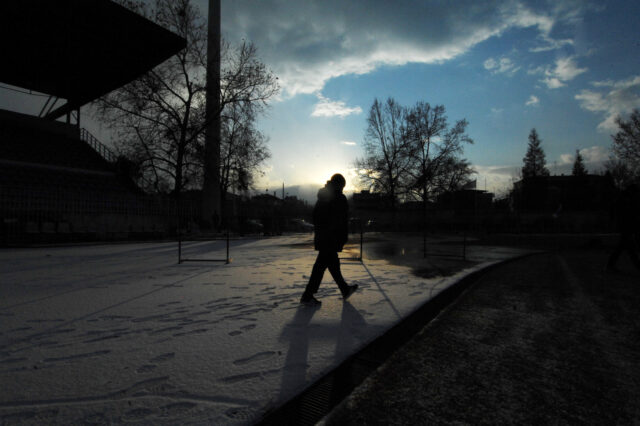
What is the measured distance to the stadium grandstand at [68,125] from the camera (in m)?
11.6

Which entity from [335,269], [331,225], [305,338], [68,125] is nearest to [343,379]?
[305,338]

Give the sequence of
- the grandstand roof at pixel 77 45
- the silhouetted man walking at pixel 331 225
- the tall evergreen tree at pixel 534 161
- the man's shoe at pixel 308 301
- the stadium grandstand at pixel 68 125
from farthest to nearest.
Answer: the tall evergreen tree at pixel 534 161 → the grandstand roof at pixel 77 45 → the stadium grandstand at pixel 68 125 → the silhouetted man walking at pixel 331 225 → the man's shoe at pixel 308 301

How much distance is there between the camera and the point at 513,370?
80.8 inches

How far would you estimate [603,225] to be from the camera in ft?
68.7

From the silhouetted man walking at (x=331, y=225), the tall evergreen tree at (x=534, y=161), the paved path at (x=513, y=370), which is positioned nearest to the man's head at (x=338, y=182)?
the silhouetted man walking at (x=331, y=225)

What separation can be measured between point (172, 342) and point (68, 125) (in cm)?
3140

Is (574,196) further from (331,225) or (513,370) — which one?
(513,370)

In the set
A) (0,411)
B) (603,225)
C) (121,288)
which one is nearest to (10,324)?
(121,288)

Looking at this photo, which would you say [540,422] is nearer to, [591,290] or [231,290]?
[231,290]

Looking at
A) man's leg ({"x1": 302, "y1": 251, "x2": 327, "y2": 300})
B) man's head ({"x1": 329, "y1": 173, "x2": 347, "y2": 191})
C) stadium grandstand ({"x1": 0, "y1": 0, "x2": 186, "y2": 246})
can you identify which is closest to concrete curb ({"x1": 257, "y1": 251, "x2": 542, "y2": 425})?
man's leg ({"x1": 302, "y1": 251, "x2": 327, "y2": 300})

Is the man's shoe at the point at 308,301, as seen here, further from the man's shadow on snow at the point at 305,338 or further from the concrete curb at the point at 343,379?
the concrete curb at the point at 343,379

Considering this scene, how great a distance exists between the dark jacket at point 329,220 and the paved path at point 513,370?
1460 mm

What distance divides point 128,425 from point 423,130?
33.2 meters

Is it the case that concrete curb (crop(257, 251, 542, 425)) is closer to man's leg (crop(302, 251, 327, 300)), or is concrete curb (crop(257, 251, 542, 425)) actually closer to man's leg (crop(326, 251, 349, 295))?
man's leg (crop(326, 251, 349, 295))
